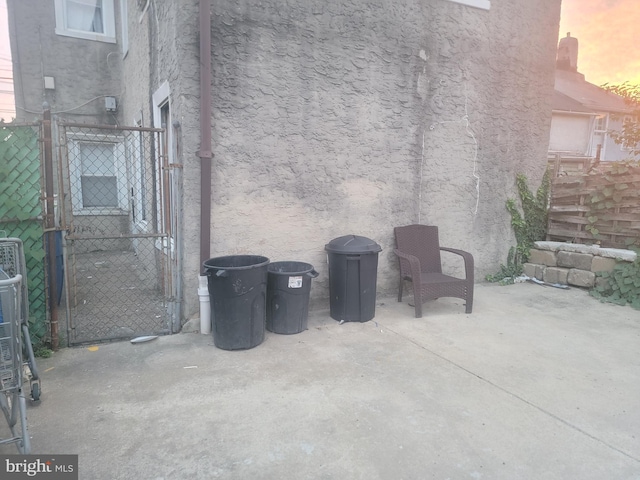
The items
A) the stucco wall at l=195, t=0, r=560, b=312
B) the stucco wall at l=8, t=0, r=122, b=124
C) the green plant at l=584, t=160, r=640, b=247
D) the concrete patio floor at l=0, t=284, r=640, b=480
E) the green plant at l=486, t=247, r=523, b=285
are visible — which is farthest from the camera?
the stucco wall at l=8, t=0, r=122, b=124

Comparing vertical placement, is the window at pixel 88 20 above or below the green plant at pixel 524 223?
above

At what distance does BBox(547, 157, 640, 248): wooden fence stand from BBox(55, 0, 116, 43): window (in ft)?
30.3

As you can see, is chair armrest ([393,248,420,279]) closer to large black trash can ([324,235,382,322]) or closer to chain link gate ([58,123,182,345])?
large black trash can ([324,235,382,322])

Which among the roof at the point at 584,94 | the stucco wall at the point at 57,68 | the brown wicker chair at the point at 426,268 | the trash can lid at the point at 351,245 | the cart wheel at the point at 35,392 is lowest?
the cart wheel at the point at 35,392

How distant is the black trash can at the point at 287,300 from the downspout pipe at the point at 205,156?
2.14 feet

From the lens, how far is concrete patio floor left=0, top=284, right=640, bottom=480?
2268 mm

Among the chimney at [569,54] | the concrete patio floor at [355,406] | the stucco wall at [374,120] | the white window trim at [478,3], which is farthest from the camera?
the chimney at [569,54]

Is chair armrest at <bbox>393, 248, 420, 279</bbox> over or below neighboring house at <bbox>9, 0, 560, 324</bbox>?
below

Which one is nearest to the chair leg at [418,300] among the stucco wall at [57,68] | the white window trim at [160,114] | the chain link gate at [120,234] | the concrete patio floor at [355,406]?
the concrete patio floor at [355,406]

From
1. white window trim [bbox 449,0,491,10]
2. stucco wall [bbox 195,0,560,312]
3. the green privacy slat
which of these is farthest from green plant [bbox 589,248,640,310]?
the green privacy slat

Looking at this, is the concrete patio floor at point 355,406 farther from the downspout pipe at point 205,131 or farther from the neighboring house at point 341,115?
the neighboring house at point 341,115

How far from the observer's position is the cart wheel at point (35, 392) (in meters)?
2.79

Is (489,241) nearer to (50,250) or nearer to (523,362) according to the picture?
(523,362)

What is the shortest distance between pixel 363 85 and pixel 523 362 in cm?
354
